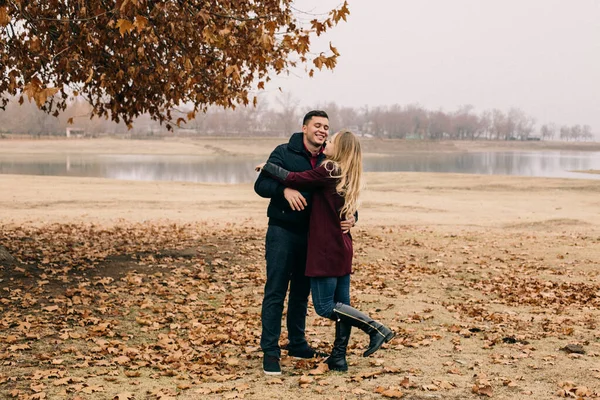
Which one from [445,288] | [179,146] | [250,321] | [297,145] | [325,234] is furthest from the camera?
[179,146]

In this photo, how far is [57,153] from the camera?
3575 inches

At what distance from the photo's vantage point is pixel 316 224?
20.3 ft

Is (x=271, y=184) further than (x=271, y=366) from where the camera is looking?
No

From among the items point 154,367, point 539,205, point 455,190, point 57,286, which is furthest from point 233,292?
point 455,190

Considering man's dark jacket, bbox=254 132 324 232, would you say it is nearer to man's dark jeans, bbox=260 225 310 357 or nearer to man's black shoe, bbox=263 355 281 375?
man's dark jeans, bbox=260 225 310 357

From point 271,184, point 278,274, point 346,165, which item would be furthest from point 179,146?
point 346,165

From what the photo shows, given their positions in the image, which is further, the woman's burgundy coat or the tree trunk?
the tree trunk

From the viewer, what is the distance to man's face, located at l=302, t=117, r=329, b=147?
6258 millimetres

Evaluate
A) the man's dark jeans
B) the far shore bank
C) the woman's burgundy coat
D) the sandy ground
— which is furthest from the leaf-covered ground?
the far shore bank

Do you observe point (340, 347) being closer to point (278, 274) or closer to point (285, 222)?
point (278, 274)

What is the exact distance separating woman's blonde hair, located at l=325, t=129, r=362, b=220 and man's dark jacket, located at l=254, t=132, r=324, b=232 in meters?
0.34

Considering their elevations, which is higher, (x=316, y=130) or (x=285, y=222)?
(x=316, y=130)

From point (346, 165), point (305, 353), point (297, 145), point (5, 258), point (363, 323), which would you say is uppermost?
point (297, 145)

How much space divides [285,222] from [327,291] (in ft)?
2.51
